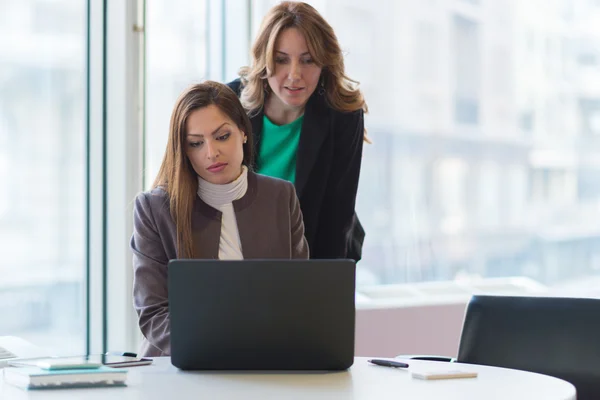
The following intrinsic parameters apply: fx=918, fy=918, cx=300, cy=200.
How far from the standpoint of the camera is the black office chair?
6.93 feet

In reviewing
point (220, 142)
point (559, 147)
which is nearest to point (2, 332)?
point (220, 142)

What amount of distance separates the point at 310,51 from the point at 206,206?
64 cm

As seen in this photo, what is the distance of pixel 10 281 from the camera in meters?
3.45

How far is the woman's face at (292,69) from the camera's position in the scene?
9.00 feet

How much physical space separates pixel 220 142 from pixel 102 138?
143 centimetres

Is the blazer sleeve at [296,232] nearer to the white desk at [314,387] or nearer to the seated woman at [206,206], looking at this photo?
the seated woman at [206,206]

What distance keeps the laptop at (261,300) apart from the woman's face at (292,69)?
1.11 metres

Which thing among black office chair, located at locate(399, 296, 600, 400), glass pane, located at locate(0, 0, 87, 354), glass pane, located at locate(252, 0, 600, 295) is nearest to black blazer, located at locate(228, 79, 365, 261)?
black office chair, located at locate(399, 296, 600, 400)

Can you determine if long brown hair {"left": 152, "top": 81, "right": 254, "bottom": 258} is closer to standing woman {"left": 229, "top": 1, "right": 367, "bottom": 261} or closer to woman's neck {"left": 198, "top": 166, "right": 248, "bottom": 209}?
woman's neck {"left": 198, "top": 166, "right": 248, "bottom": 209}

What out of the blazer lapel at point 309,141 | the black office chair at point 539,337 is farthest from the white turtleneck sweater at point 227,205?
the black office chair at point 539,337

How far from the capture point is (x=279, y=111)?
2896 millimetres

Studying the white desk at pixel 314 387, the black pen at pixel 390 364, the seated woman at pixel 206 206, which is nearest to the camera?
the white desk at pixel 314 387

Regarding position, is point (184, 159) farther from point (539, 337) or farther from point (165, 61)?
point (165, 61)

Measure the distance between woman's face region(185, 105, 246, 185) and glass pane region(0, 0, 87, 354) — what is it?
1310 mm
